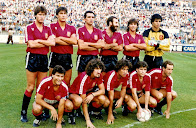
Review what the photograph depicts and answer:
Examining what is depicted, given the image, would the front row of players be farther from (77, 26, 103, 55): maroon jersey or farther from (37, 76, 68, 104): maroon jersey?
(77, 26, 103, 55): maroon jersey

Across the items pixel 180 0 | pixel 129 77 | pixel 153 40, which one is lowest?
pixel 129 77

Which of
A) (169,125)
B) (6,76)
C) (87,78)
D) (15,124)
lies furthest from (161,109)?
(6,76)

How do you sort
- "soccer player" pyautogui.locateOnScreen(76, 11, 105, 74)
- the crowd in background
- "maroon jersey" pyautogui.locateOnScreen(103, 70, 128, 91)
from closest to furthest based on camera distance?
"maroon jersey" pyautogui.locateOnScreen(103, 70, 128, 91), "soccer player" pyautogui.locateOnScreen(76, 11, 105, 74), the crowd in background

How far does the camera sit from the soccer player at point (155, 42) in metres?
5.14

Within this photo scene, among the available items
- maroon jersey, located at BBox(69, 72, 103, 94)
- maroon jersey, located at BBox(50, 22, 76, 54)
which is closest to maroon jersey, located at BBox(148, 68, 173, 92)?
maroon jersey, located at BBox(69, 72, 103, 94)

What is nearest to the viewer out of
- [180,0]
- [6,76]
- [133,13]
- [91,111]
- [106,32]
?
[91,111]

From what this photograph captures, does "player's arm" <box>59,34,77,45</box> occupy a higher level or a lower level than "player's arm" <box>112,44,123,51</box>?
higher

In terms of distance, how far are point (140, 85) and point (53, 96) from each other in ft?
6.17

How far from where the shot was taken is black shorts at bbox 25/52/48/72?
419 cm

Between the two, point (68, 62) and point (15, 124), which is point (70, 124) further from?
point (68, 62)

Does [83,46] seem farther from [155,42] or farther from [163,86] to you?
[163,86]

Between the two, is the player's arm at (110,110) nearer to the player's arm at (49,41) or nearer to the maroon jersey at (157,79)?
the maroon jersey at (157,79)

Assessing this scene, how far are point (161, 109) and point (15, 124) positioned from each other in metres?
3.26

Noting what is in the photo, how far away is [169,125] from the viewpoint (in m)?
4.28
